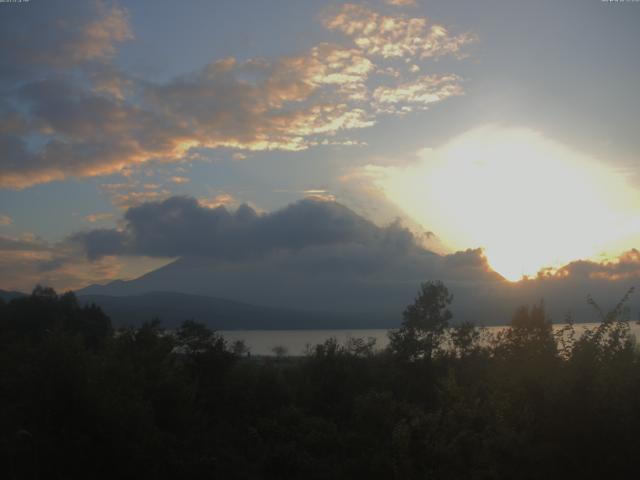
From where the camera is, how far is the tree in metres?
46.9

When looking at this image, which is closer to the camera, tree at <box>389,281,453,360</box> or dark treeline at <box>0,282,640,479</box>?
dark treeline at <box>0,282,640,479</box>

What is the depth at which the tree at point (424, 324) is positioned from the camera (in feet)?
154

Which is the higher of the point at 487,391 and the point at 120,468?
the point at 487,391

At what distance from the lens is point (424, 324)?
49.3m

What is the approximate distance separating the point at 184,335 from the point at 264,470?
66.9ft

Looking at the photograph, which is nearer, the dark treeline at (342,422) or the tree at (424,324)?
the dark treeline at (342,422)

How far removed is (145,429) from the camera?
57.9 feet

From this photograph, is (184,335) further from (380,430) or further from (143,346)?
(380,430)

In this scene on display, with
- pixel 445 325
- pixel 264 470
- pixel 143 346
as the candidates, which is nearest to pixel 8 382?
pixel 143 346

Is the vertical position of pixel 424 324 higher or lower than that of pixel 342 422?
higher

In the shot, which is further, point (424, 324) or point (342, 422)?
point (424, 324)

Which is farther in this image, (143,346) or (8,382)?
(143,346)

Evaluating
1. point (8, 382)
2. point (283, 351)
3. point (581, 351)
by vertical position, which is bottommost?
point (283, 351)

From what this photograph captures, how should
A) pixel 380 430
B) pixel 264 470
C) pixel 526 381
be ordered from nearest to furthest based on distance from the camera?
1. pixel 526 381
2. pixel 380 430
3. pixel 264 470
